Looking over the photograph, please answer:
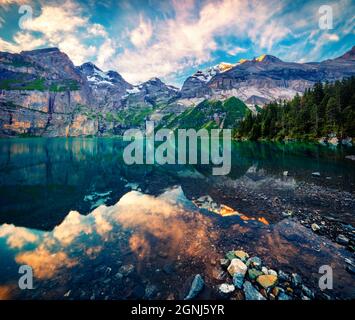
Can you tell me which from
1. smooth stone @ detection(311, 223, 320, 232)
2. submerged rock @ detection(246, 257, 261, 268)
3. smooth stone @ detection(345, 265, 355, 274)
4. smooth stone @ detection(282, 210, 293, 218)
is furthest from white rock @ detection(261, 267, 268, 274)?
smooth stone @ detection(282, 210, 293, 218)

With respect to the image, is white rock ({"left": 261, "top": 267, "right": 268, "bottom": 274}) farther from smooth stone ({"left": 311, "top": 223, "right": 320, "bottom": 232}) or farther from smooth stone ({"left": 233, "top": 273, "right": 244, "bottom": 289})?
smooth stone ({"left": 311, "top": 223, "right": 320, "bottom": 232})

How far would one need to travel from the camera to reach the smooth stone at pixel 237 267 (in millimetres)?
9173

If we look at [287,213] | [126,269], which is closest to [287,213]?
[287,213]

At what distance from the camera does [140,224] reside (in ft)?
51.9

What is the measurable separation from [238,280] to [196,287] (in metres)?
1.98

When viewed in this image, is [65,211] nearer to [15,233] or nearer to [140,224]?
[15,233]

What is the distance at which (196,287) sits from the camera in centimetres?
848

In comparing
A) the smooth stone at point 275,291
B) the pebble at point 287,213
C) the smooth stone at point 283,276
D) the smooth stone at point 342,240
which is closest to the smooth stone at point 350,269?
the smooth stone at point 342,240

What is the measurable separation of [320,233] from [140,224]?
1316 centimetres

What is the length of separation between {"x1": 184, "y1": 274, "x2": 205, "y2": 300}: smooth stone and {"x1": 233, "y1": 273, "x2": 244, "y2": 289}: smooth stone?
58.2 inches

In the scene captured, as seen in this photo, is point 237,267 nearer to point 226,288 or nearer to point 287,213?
point 226,288

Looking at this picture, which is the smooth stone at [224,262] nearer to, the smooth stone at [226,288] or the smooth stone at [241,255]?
the smooth stone at [241,255]
